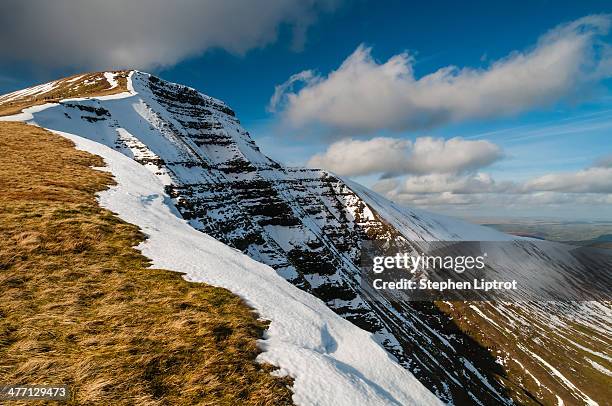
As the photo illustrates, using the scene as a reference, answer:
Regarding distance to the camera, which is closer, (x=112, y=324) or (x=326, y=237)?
(x=112, y=324)

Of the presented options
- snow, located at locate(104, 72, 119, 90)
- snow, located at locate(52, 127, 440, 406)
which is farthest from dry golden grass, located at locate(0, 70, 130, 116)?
snow, located at locate(52, 127, 440, 406)

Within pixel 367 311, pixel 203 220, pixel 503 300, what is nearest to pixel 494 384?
pixel 367 311

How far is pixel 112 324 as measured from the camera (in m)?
9.56

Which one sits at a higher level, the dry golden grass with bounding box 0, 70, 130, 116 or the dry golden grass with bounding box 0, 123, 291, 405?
the dry golden grass with bounding box 0, 70, 130, 116

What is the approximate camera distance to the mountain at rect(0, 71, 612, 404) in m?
95.8

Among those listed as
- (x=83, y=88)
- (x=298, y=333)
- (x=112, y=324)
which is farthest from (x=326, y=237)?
(x=112, y=324)

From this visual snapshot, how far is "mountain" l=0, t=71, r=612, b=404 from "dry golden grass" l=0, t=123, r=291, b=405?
2475 inches

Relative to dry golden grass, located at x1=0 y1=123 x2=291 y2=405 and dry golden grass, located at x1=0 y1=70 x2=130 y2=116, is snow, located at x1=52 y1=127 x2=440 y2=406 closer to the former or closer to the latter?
dry golden grass, located at x1=0 y1=123 x2=291 y2=405

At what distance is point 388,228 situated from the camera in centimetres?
17512

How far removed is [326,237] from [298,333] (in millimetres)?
147111

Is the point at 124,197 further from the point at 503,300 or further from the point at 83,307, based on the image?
the point at 503,300

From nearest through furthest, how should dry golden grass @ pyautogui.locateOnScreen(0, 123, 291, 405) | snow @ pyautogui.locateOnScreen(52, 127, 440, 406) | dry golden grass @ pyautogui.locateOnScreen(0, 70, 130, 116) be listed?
dry golden grass @ pyautogui.locateOnScreen(0, 123, 291, 405)
snow @ pyautogui.locateOnScreen(52, 127, 440, 406)
dry golden grass @ pyautogui.locateOnScreen(0, 70, 130, 116)

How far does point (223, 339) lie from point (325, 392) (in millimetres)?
3406

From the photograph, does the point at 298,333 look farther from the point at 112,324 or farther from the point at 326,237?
the point at 326,237
